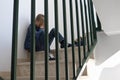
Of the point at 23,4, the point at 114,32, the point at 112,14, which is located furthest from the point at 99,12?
the point at 23,4

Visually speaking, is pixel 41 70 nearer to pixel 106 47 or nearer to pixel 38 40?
pixel 106 47

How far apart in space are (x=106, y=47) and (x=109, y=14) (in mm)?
401

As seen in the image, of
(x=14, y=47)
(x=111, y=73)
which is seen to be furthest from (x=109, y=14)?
(x=14, y=47)

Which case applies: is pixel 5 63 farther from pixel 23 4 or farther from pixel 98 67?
pixel 98 67

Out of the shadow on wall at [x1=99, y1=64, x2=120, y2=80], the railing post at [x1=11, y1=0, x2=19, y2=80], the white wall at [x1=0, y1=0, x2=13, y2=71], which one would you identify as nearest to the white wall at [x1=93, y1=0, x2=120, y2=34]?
the shadow on wall at [x1=99, y1=64, x2=120, y2=80]

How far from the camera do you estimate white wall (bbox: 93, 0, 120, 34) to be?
71.9 inches

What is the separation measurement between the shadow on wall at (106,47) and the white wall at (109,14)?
2.4 inches

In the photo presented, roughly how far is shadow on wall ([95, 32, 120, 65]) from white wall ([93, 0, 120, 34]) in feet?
0.20

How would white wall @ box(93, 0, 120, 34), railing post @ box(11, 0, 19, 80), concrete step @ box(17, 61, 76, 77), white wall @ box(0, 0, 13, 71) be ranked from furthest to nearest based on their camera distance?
1. white wall @ box(0, 0, 13, 71)
2. concrete step @ box(17, 61, 76, 77)
3. white wall @ box(93, 0, 120, 34)
4. railing post @ box(11, 0, 19, 80)

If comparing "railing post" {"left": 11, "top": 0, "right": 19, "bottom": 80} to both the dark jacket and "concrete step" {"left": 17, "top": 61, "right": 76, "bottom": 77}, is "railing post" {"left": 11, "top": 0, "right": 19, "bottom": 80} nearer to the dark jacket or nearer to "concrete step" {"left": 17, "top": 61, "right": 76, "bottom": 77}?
"concrete step" {"left": 17, "top": 61, "right": 76, "bottom": 77}

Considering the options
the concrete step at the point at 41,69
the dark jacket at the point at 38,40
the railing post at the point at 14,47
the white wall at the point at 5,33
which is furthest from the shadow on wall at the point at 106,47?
the railing post at the point at 14,47

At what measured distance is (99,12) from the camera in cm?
197

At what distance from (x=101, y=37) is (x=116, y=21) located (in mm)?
250

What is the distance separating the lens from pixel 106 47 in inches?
89.1
